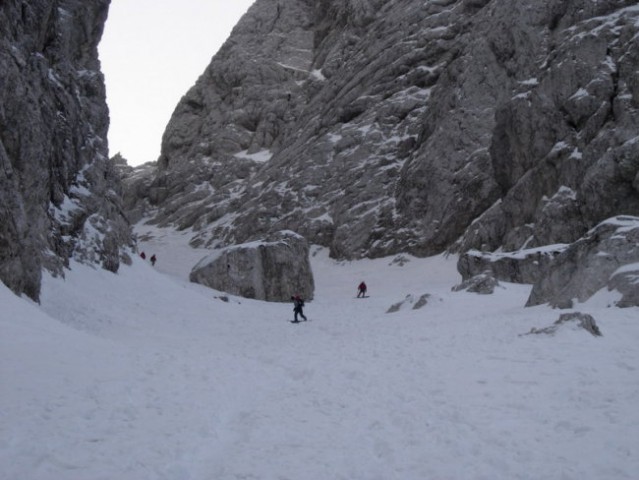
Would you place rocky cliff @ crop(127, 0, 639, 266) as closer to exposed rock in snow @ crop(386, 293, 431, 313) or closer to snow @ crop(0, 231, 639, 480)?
exposed rock in snow @ crop(386, 293, 431, 313)

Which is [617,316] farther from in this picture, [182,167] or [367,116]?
[182,167]

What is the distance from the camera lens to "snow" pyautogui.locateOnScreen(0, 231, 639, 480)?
640 centimetres

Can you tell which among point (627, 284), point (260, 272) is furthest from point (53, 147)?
point (627, 284)

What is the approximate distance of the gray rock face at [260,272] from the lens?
Answer: 35875 mm

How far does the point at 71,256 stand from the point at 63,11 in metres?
18.2

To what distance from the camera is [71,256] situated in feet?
87.5

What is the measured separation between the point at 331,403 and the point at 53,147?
79.7 feet

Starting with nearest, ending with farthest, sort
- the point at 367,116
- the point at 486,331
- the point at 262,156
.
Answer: the point at 486,331
the point at 367,116
the point at 262,156

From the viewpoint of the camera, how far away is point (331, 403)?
9.31 m

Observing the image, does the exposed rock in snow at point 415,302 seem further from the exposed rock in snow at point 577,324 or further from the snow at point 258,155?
the snow at point 258,155

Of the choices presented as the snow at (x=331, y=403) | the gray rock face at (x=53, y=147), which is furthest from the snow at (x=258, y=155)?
the snow at (x=331, y=403)

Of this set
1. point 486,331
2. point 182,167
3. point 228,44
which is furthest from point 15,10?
point 228,44

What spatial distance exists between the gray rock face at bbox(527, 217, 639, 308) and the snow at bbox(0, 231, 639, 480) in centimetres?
119

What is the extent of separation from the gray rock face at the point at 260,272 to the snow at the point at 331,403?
17.2m
